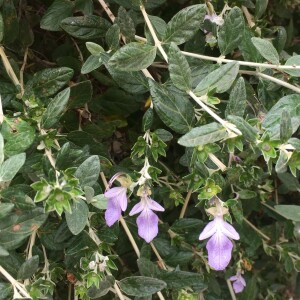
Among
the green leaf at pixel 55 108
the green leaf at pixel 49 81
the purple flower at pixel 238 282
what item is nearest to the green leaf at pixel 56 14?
the green leaf at pixel 49 81

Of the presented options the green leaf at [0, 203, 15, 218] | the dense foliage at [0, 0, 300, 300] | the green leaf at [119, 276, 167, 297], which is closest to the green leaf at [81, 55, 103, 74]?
the dense foliage at [0, 0, 300, 300]

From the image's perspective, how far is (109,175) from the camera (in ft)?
4.15

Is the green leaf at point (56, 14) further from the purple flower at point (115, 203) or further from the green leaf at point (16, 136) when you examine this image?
the purple flower at point (115, 203)

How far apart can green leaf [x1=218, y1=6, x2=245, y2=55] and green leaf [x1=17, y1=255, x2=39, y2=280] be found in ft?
1.82

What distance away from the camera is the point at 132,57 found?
104cm

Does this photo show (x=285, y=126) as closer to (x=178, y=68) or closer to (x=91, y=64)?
(x=178, y=68)

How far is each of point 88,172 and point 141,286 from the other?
0.95 feet

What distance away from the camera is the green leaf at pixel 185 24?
1108 millimetres

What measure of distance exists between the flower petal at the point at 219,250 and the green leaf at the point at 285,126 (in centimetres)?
20

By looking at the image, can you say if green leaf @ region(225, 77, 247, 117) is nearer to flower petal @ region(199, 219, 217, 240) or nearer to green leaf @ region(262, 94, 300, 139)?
green leaf @ region(262, 94, 300, 139)

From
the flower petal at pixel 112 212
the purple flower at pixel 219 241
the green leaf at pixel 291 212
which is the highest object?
the flower petal at pixel 112 212

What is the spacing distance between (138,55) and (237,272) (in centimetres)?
70

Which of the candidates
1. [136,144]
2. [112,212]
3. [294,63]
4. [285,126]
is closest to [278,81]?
[294,63]

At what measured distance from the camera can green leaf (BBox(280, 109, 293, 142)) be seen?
926 millimetres
